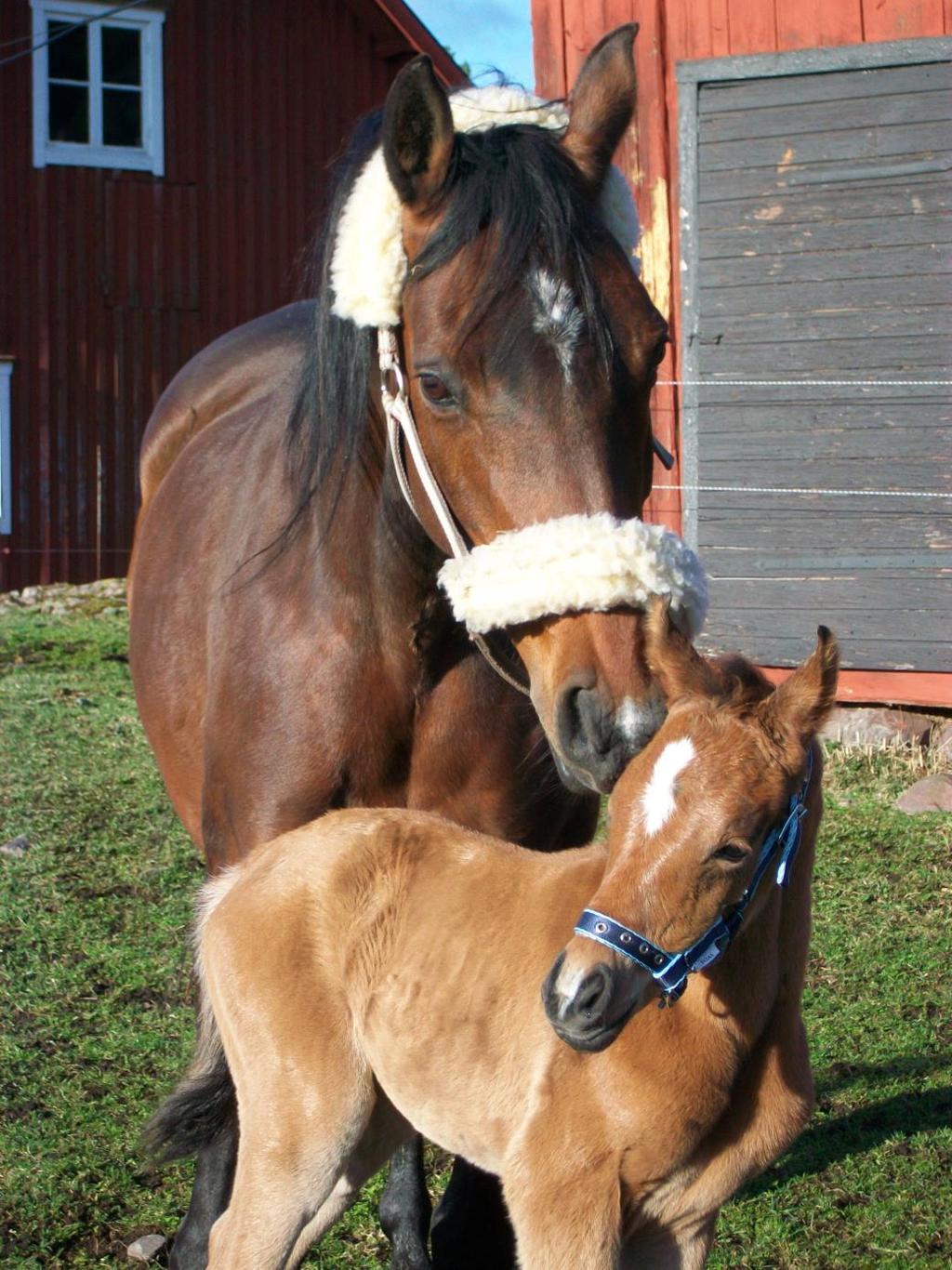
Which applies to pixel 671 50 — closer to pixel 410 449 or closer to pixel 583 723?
pixel 410 449

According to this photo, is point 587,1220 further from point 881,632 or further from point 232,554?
point 881,632

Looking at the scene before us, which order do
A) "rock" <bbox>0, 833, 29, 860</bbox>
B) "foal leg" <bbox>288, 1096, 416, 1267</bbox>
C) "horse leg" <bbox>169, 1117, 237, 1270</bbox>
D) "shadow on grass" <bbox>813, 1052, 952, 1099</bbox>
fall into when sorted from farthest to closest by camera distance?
"rock" <bbox>0, 833, 29, 860</bbox>
"shadow on grass" <bbox>813, 1052, 952, 1099</bbox>
"horse leg" <bbox>169, 1117, 237, 1270</bbox>
"foal leg" <bbox>288, 1096, 416, 1267</bbox>

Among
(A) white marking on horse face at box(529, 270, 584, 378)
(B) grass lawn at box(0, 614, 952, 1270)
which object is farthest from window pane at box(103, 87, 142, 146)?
(A) white marking on horse face at box(529, 270, 584, 378)

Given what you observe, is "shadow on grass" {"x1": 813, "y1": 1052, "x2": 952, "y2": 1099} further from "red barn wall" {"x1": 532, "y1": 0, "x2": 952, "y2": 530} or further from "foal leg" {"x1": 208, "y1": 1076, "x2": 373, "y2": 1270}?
"red barn wall" {"x1": 532, "y1": 0, "x2": 952, "y2": 530}

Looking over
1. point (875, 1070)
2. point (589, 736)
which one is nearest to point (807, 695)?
point (589, 736)

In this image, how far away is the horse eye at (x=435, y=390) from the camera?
2502mm

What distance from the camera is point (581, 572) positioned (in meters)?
2.23

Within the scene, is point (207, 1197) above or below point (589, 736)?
below

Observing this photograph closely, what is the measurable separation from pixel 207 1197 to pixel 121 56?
1412cm

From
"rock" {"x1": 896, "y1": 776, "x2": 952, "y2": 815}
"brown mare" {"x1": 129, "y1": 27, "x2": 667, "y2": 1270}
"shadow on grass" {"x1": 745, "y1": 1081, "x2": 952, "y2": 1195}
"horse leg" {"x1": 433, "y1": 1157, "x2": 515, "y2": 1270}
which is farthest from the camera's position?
"rock" {"x1": 896, "y1": 776, "x2": 952, "y2": 815}

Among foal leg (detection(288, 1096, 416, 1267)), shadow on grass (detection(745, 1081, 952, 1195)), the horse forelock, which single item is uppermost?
the horse forelock

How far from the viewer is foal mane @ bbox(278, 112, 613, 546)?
244 cm

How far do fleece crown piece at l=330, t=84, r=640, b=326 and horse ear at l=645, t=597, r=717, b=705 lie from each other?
782mm

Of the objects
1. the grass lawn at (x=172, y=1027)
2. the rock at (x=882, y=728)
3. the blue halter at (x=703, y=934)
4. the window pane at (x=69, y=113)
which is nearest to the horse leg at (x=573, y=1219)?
the blue halter at (x=703, y=934)
